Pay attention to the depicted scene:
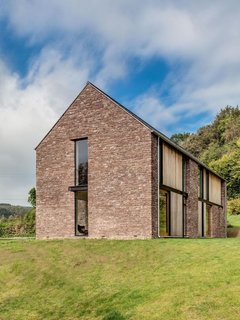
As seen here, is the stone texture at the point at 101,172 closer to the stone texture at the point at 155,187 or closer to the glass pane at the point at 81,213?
the stone texture at the point at 155,187

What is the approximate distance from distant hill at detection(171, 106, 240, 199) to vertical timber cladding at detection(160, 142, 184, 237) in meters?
36.3

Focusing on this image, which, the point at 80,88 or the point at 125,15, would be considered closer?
the point at 125,15

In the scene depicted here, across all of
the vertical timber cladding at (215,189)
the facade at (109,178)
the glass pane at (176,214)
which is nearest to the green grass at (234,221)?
the vertical timber cladding at (215,189)

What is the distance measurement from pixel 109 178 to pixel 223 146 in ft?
170

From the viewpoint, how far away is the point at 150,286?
1209 centimetres

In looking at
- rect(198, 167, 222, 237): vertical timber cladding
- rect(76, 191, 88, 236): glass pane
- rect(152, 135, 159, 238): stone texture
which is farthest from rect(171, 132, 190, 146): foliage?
rect(152, 135, 159, 238): stone texture

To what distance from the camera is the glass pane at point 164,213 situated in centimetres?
2139

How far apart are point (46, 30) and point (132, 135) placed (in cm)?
674

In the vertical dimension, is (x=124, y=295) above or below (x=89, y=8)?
below

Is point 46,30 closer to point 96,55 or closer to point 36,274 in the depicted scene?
point 96,55

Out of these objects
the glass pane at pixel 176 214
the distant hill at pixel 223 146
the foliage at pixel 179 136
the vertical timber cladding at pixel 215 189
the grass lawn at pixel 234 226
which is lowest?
the grass lawn at pixel 234 226

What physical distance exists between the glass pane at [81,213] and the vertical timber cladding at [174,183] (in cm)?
461

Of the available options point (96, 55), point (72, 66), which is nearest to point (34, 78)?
point (72, 66)

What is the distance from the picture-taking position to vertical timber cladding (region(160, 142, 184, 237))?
21.9m
